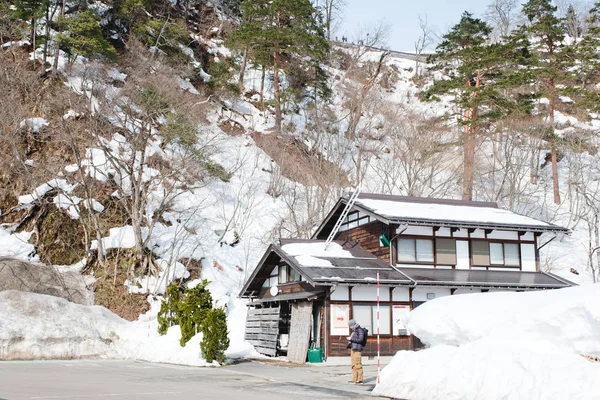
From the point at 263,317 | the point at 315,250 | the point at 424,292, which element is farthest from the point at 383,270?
the point at 263,317

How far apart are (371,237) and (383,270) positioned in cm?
267

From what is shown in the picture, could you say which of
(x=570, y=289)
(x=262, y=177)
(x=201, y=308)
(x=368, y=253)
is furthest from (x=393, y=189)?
(x=570, y=289)

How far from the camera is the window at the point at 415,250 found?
22906 mm

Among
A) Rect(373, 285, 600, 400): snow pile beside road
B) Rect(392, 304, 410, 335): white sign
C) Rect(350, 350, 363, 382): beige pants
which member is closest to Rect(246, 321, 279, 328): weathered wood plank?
Rect(392, 304, 410, 335): white sign

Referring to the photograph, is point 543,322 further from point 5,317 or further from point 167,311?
point 5,317

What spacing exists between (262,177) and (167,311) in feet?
69.2

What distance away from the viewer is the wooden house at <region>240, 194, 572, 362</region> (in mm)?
20641

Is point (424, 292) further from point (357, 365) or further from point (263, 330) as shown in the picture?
point (357, 365)

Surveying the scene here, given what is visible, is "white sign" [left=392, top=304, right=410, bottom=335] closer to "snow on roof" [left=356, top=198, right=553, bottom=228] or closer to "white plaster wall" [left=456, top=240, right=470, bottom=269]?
"snow on roof" [left=356, top=198, right=553, bottom=228]

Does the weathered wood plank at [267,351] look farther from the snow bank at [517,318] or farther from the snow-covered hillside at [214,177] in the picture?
the snow bank at [517,318]

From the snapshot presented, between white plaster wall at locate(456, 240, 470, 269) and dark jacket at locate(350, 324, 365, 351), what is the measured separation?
1079 cm

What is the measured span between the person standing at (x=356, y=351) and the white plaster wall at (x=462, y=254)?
10809 millimetres

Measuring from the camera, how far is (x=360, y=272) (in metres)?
21.0

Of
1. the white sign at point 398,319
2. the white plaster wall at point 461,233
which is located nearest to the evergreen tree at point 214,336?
the white sign at point 398,319
